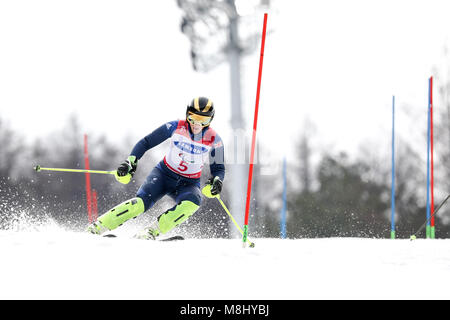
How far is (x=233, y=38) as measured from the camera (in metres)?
7.43

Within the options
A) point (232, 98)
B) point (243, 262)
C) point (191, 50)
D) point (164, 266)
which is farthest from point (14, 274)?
point (191, 50)

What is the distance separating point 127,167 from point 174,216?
58 cm

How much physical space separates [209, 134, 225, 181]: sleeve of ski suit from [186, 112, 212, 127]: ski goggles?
0.24 metres

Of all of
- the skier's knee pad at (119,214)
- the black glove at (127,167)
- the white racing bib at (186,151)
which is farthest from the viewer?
the white racing bib at (186,151)

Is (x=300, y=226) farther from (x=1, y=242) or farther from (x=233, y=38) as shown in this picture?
(x=1, y=242)

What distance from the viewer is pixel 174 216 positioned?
145 inches

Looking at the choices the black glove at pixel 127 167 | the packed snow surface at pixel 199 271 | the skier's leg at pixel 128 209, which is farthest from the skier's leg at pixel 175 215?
the black glove at pixel 127 167

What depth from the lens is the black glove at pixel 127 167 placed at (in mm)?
3573

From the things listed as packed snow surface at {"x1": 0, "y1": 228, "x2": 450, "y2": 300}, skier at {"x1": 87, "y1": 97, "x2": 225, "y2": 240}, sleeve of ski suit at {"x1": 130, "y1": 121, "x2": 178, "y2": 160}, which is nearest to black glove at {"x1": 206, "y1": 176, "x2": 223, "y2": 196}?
skier at {"x1": 87, "y1": 97, "x2": 225, "y2": 240}

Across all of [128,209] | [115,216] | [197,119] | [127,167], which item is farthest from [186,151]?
[115,216]

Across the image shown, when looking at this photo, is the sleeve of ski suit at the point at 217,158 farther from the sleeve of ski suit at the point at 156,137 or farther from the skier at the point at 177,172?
the sleeve of ski suit at the point at 156,137

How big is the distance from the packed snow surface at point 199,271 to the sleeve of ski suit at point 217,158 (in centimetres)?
72

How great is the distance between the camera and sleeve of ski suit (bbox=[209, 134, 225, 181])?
3891 millimetres

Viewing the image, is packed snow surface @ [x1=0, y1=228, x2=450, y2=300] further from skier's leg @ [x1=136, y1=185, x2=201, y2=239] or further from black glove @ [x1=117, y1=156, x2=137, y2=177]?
black glove @ [x1=117, y1=156, x2=137, y2=177]
